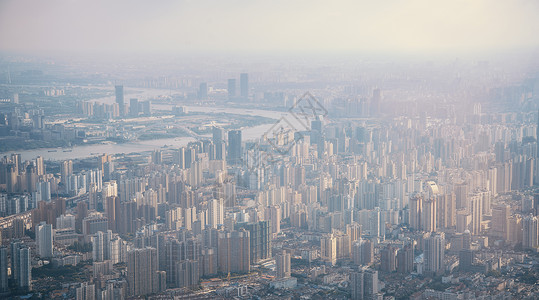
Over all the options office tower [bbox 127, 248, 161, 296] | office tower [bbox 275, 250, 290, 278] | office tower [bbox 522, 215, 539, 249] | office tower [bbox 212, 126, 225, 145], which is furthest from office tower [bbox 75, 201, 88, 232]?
office tower [bbox 522, 215, 539, 249]

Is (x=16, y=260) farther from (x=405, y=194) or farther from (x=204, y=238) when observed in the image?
(x=405, y=194)

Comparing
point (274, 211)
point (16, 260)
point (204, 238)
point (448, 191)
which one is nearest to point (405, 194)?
point (448, 191)

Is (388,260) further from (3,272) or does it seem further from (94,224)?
(3,272)

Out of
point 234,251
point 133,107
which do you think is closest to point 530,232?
point 234,251

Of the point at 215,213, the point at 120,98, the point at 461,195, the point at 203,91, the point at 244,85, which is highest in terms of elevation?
the point at 244,85

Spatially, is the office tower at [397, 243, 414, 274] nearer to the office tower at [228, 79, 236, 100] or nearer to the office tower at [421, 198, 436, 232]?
the office tower at [421, 198, 436, 232]

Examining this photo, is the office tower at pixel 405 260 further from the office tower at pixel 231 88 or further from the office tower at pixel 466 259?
the office tower at pixel 231 88

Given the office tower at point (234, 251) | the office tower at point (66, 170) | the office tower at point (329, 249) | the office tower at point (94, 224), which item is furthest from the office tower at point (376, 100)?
the office tower at point (234, 251)
